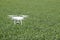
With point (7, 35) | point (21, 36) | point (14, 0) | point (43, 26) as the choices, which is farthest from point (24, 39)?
point (14, 0)

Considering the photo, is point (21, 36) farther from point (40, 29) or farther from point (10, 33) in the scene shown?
point (40, 29)

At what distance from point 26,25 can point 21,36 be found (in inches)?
42.4

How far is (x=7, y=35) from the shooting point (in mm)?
4852

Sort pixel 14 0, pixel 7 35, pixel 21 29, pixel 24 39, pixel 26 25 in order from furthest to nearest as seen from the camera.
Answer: pixel 14 0 → pixel 26 25 → pixel 21 29 → pixel 7 35 → pixel 24 39

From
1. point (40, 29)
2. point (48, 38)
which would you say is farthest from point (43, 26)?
point (48, 38)

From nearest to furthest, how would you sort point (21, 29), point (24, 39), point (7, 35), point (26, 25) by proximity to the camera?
point (24, 39) → point (7, 35) → point (21, 29) → point (26, 25)

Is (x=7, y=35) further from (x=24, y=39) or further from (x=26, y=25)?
(x=26, y=25)

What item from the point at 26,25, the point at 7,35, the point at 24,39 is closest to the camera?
the point at 24,39

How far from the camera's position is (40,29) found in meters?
5.51

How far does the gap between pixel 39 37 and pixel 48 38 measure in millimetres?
229

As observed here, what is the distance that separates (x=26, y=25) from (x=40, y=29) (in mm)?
512

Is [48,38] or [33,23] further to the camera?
[33,23]

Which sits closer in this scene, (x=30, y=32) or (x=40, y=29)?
(x=30, y=32)

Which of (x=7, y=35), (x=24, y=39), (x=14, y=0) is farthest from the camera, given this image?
(x=14, y=0)
